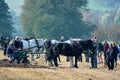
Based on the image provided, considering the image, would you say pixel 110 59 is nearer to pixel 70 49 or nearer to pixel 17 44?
pixel 70 49

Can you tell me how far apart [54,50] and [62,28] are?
55278 millimetres

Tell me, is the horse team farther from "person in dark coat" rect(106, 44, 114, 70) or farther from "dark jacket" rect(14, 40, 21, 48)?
"person in dark coat" rect(106, 44, 114, 70)

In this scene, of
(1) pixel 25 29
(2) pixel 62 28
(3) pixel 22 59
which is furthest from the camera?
(1) pixel 25 29

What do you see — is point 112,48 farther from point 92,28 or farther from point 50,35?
point 92,28

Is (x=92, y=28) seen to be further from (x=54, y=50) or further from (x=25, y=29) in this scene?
(x=54, y=50)

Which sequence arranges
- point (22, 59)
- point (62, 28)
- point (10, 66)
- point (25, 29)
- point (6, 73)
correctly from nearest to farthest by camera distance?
point (6, 73) → point (10, 66) → point (22, 59) → point (62, 28) → point (25, 29)

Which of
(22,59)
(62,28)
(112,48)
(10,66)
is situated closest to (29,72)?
(10,66)

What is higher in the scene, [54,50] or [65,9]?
[65,9]

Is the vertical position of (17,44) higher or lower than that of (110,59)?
higher

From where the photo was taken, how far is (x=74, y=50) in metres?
32.0

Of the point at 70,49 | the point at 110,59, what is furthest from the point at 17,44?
the point at 110,59

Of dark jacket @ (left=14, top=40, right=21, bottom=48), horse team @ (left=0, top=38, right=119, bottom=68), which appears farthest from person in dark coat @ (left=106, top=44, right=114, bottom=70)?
dark jacket @ (left=14, top=40, right=21, bottom=48)

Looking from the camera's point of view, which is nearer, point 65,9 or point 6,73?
point 6,73

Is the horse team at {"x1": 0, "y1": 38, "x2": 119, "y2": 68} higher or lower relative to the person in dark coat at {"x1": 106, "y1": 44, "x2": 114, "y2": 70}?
higher
